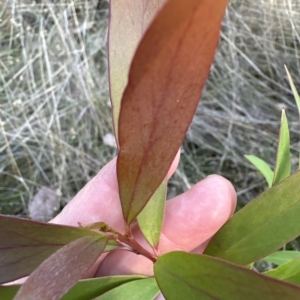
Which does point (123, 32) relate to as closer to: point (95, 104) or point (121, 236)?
point (121, 236)

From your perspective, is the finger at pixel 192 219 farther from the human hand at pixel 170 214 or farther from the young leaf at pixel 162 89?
the young leaf at pixel 162 89

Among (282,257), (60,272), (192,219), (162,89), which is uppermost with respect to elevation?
(162,89)

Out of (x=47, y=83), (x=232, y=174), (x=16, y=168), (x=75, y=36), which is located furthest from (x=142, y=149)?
(x=75, y=36)

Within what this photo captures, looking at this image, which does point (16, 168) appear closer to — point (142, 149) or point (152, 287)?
point (152, 287)

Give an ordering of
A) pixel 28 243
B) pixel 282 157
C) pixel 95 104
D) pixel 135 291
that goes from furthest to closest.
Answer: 1. pixel 95 104
2. pixel 282 157
3. pixel 135 291
4. pixel 28 243

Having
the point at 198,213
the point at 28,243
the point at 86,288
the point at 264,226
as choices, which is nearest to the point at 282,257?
the point at 198,213

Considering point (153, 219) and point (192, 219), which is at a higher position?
point (153, 219)

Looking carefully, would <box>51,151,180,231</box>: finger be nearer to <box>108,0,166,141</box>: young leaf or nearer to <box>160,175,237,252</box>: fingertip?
<box>160,175,237,252</box>: fingertip
